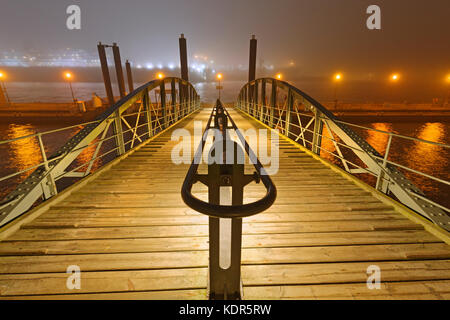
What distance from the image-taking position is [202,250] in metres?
2.62

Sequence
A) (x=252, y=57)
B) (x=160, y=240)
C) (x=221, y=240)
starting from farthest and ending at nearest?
(x=252, y=57) → (x=160, y=240) → (x=221, y=240)

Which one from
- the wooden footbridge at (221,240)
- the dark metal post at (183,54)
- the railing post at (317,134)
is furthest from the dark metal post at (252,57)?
the wooden footbridge at (221,240)

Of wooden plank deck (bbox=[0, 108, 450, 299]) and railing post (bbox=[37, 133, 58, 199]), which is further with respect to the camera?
railing post (bbox=[37, 133, 58, 199])

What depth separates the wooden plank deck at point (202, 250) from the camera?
7.00 feet

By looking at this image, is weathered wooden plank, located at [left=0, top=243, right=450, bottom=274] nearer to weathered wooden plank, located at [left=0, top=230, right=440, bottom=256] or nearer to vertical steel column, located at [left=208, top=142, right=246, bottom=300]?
weathered wooden plank, located at [left=0, top=230, right=440, bottom=256]

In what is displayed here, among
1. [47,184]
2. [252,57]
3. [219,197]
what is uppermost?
[252,57]

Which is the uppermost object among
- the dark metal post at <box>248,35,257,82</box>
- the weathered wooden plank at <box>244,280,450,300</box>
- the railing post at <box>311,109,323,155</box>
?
the dark metal post at <box>248,35,257,82</box>

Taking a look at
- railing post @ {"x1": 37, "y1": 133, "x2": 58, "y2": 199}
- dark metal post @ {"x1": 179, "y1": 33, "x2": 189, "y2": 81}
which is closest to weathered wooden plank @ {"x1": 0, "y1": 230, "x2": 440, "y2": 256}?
railing post @ {"x1": 37, "y1": 133, "x2": 58, "y2": 199}

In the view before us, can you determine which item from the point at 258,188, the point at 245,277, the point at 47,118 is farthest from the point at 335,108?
the point at 47,118

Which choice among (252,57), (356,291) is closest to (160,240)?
(356,291)

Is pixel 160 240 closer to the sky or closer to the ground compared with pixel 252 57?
closer to the ground

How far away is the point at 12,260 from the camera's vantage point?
2.45 meters

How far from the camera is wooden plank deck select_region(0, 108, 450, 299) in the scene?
84.0 inches

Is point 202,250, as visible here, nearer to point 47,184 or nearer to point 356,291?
point 356,291
